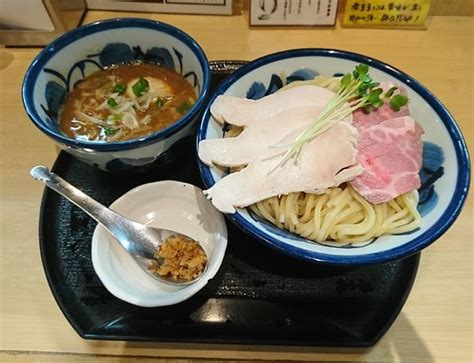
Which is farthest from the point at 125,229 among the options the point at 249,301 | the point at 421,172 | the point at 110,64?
the point at 421,172

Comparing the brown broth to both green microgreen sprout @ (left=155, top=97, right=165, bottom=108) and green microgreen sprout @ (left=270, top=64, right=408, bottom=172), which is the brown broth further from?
green microgreen sprout @ (left=270, top=64, right=408, bottom=172)

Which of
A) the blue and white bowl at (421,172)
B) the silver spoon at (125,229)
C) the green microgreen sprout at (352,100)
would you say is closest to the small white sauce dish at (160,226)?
the silver spoon at (125,229)

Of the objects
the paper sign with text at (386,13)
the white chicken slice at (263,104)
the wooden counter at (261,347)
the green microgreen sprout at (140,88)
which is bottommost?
the wooden counter at (261,347)

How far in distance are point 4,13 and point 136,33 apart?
0.67 metres

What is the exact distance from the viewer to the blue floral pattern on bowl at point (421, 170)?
1185 millimetres

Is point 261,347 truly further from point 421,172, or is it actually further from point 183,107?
point 183,107

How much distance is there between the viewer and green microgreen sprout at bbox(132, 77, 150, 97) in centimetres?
148

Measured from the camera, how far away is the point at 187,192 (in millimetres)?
1354

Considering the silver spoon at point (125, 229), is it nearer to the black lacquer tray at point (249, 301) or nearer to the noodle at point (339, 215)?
the black lacquer tray at point (249, 301)

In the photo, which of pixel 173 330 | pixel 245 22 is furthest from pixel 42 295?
pixel 245 22

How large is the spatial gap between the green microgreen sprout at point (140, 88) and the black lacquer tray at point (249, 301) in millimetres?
462

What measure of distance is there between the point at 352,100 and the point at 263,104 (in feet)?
0.81

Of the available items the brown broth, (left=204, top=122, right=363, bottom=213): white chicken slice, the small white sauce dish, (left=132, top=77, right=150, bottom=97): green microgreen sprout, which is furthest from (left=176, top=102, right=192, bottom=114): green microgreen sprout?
(left=204, top=122, right=363, bottom=213): white chicken slice

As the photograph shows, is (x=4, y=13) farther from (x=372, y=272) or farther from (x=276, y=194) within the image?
(x=372, y=272)
